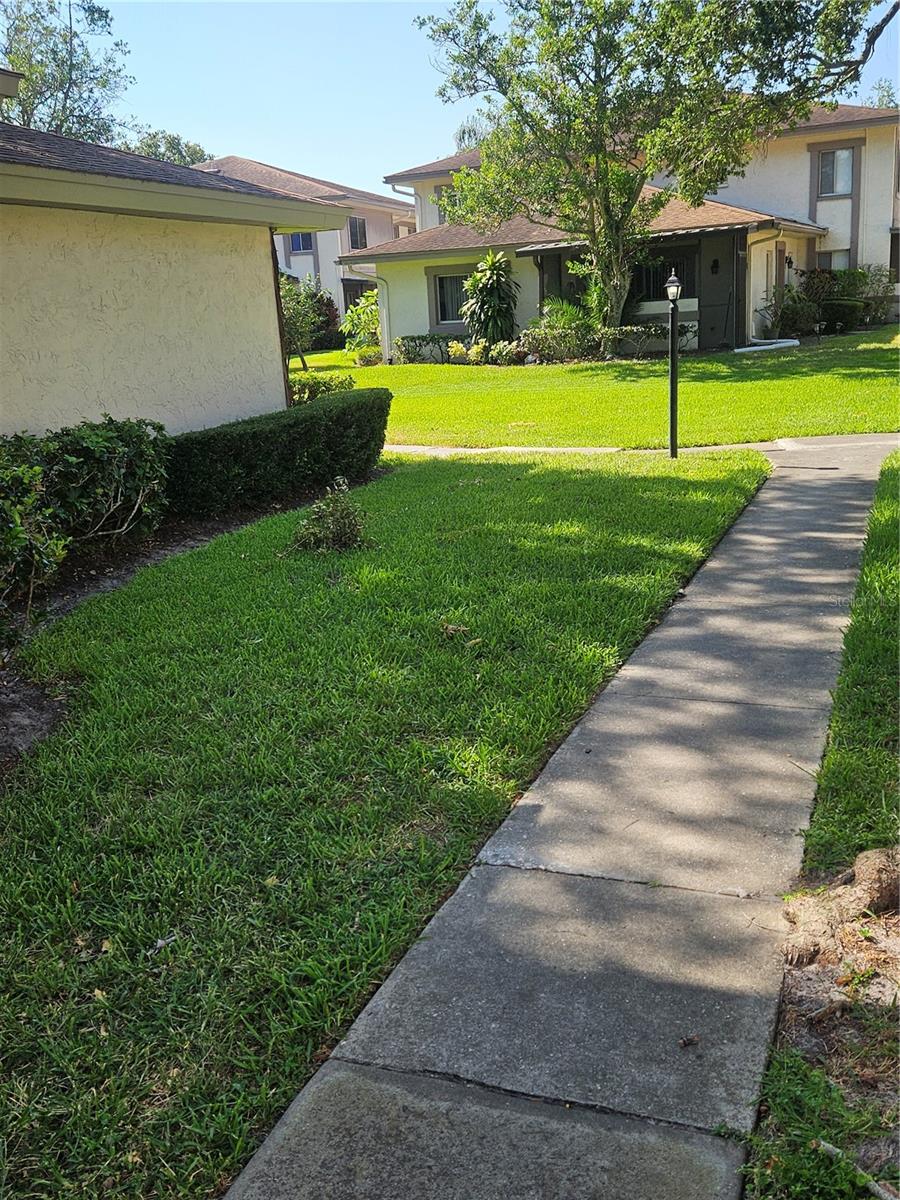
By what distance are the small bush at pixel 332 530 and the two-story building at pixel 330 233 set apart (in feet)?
106

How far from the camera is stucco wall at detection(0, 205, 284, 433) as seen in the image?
7.96 m

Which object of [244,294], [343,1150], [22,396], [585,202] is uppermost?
[585,202]

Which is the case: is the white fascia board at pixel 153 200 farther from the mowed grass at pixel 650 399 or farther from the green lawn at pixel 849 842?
the green lawn at pixel 849 842

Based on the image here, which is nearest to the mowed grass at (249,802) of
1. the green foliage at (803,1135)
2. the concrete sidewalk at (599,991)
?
Answer: the concrete sidewalk at (599,991)

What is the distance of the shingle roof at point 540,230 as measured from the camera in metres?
22.8

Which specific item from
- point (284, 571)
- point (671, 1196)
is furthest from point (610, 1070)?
point (284, 571)

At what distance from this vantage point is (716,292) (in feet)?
78.3

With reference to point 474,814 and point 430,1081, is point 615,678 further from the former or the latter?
point 430,1081

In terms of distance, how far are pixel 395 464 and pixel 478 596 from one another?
6038 millimetres

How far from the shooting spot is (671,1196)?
1911 millimetres

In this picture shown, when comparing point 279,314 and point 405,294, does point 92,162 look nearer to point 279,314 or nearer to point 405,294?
point 279,314

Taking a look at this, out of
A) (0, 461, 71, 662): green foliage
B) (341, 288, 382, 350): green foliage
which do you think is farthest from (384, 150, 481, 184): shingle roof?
(0, 461, 71, 662): green foliage

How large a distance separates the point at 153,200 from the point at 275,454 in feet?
7.77

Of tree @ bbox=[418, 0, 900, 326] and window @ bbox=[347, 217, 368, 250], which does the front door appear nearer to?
tree @ bbox=[418, 0, 900, 326]
